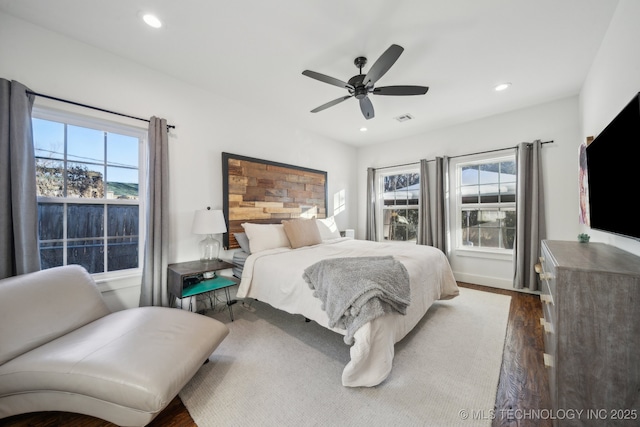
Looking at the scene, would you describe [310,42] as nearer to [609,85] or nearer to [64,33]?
[64,33]

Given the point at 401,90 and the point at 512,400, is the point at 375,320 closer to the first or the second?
the point at 512,400

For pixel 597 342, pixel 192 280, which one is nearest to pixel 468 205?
pixel 597 342

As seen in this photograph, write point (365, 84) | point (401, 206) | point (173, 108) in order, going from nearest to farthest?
1. point (365, 84)
2. point (173, 108)
3. point (401, 206)

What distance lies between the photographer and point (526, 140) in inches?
136

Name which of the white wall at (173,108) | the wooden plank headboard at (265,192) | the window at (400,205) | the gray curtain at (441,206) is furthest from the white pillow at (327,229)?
the gray curtain at (441,206)

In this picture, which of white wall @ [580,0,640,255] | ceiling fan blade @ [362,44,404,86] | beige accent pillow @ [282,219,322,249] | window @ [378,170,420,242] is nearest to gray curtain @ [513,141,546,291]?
white wall @ [580,0,640,255]

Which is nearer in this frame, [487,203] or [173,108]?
[173,108]

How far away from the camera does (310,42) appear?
6.98 feet

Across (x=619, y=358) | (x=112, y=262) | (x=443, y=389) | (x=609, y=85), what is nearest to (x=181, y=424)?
(x=443, y=389)

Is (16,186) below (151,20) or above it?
below

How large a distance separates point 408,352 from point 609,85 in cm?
274

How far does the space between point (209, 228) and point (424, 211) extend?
3.53 meters

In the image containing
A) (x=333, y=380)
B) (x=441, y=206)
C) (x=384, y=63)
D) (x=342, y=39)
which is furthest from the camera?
(x=441, y=206)

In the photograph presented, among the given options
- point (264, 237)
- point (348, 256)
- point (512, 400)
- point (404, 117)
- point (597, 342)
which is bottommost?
point (512, 400)
